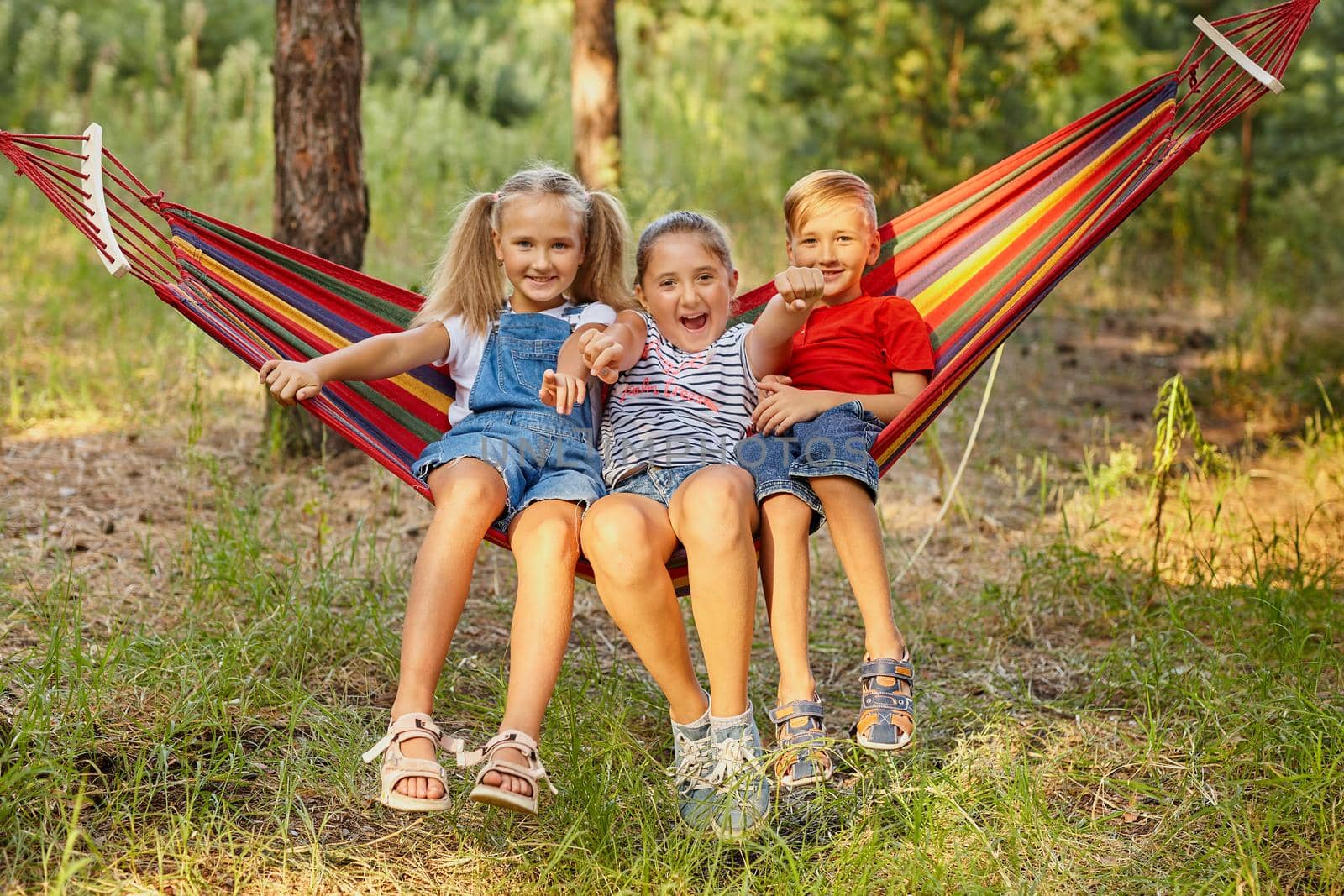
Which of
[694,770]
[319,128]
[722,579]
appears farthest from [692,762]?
[319,128]

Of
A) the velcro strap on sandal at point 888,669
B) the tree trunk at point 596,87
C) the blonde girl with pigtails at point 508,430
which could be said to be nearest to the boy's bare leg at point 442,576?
the blonde girl with pigtails at point 508,430

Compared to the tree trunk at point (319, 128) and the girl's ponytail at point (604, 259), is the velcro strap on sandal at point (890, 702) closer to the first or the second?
the girl's ponytail at point (604, 259)

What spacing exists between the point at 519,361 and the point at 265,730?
2.49 ft

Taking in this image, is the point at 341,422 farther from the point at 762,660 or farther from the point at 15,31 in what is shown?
the point at 15,31

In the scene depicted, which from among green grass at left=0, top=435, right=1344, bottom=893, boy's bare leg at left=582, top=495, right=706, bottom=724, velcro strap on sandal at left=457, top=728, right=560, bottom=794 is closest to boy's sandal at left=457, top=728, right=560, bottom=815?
velcro strap on sandal at left=457, top=728, right=560, bottom=794

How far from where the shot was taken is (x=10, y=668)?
2.12 meters

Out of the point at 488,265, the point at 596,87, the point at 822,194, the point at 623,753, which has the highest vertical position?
the point at 596,87

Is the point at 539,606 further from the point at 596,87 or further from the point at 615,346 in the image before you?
the point at 596,87

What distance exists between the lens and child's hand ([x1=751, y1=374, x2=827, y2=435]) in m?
2.05

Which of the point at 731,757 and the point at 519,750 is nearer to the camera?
the point at 519,750

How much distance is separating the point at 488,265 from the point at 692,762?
3.21 feet

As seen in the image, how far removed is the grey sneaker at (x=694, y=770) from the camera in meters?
1.79

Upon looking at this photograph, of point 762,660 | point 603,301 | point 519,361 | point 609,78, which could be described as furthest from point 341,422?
point 609,78

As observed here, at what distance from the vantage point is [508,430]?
2.04m
